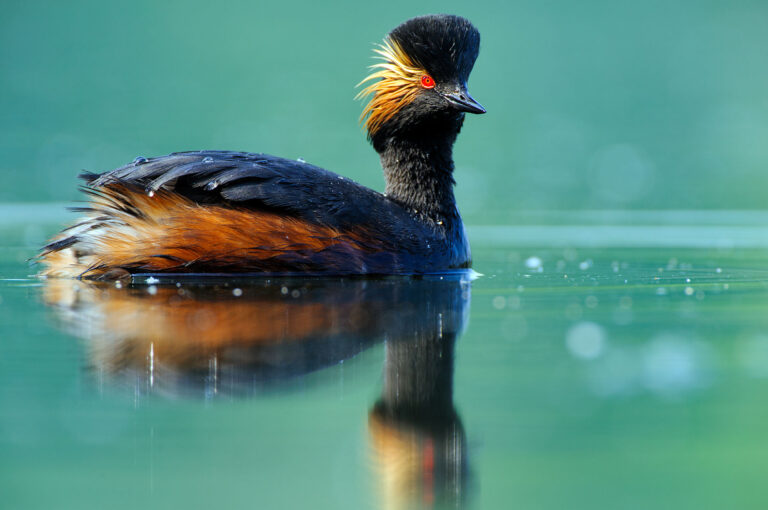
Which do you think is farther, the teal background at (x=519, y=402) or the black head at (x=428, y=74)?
the black head at (x=428, y=74)

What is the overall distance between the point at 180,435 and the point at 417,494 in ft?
2.82

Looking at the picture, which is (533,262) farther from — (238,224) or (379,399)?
(379,399)

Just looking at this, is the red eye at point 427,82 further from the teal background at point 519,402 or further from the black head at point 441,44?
the teal background at point 519,402

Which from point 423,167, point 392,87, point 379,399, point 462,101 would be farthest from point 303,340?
point 392,87

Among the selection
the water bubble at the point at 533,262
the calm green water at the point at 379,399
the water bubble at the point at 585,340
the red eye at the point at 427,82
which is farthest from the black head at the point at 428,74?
the water bubble at the point at 585,340

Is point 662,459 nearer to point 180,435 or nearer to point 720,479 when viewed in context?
point 720,479

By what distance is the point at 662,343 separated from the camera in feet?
15.3

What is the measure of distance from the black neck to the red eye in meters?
0.39

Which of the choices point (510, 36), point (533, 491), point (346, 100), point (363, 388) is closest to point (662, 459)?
point (533, 491)

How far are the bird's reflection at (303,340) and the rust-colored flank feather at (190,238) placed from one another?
16 cm

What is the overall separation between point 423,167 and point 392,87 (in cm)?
77

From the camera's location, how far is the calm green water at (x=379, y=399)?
264 cm

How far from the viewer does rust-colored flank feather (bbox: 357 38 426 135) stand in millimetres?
8289

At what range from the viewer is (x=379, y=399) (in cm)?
354
